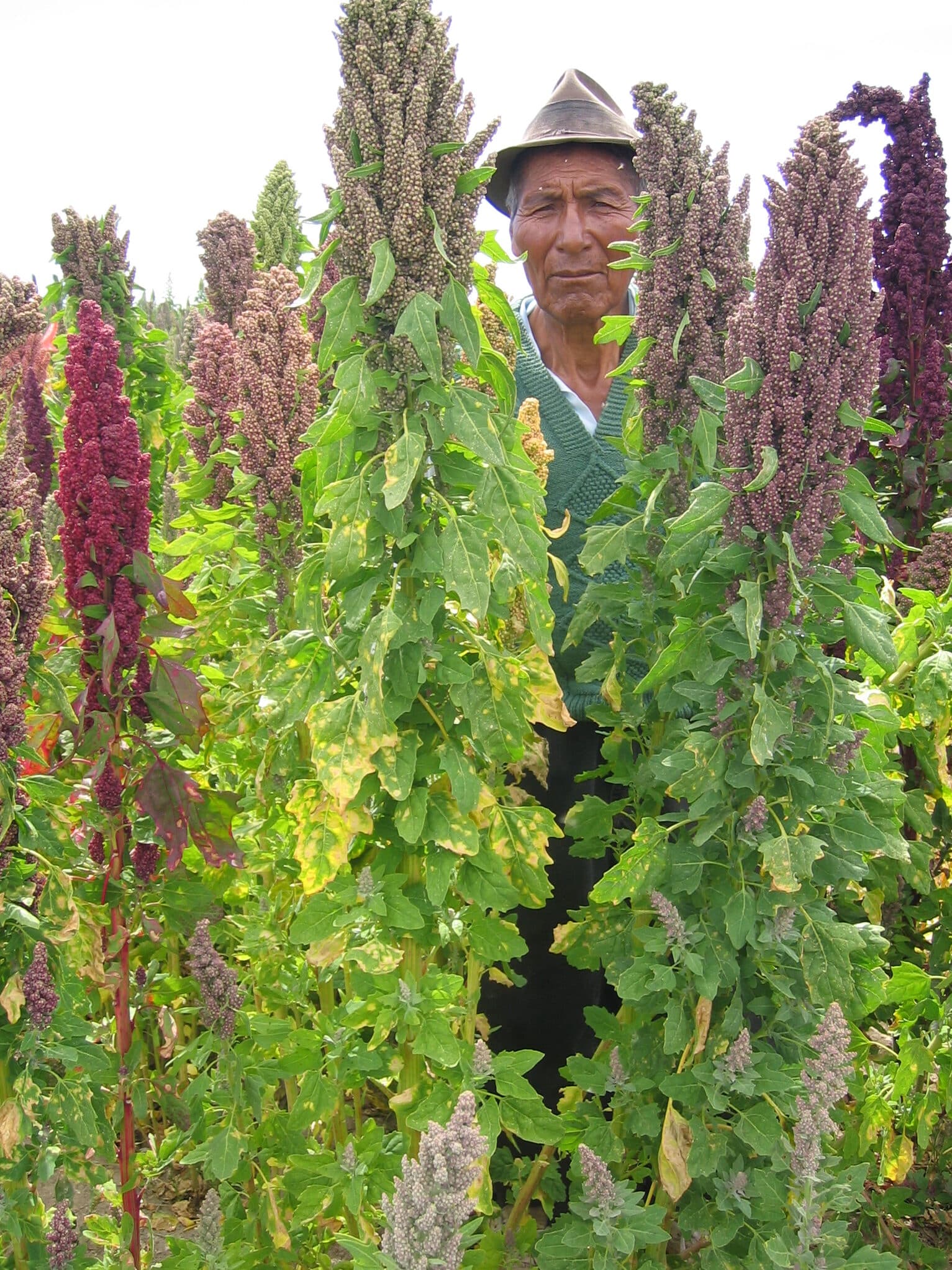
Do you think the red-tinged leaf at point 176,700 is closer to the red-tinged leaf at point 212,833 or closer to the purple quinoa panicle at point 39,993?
the red-tinged leaf at point 212,833

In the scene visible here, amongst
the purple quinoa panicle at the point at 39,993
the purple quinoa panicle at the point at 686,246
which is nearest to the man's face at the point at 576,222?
the purple quinoa panicle at the point at 686,246

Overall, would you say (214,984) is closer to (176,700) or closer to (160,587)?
(176,700)

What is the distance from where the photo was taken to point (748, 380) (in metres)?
2.05

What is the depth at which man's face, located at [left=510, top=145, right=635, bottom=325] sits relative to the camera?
3229 mm

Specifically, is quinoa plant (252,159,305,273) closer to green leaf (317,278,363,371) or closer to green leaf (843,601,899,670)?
green leaf (317,278,363,371)

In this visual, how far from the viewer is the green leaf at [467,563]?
6.39 feet

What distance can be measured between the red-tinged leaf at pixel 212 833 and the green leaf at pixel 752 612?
1.16m

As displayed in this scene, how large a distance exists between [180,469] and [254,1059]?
2.26 metres

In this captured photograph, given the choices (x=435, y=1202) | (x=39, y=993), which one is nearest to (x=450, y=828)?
(x=435, y=1202)

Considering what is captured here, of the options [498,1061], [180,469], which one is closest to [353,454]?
[498,1061]

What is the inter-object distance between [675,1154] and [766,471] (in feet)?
4.39

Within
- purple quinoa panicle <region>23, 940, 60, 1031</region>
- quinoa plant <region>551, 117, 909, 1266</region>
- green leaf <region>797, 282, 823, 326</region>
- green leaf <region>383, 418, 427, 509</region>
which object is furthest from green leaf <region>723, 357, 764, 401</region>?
purple quinoa panicle <region>23, 940, 60, 1031</region>

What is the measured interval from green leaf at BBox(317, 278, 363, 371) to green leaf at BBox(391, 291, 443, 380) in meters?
0.09

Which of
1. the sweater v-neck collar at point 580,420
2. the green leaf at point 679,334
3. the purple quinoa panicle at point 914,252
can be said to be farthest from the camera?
the purple quinoa panicle at point 914,252
